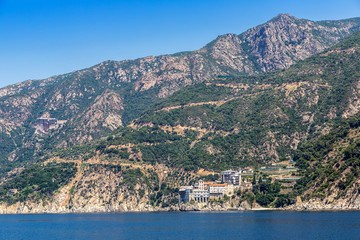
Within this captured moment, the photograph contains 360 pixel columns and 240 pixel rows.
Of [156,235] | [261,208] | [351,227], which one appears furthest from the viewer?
[261,208]

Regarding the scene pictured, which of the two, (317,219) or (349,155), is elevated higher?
(349,155)

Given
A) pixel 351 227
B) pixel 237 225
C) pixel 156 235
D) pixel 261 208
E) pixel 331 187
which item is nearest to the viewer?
pixel 351 227

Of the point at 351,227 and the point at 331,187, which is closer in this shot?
the point at 351,227

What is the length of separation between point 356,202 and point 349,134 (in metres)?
45.6

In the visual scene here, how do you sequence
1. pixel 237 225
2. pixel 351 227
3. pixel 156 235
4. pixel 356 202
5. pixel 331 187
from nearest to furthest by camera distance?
pixel 351 227, pixel 156 235, pixel 237 225, pixel 356 202, pixel 331 187

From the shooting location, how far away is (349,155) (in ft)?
550

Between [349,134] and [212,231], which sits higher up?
[349,134]

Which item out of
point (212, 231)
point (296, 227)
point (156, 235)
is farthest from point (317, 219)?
point (156, 235)

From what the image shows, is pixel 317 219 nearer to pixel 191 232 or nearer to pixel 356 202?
pixel 356 202

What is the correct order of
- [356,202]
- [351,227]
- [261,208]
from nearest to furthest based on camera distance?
[351,227] → [356,202] → [261,208]

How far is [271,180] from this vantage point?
198 meters

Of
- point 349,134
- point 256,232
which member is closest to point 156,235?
point 256,232

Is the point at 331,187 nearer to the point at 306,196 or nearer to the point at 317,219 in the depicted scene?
the point at 306,196

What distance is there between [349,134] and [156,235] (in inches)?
3776
